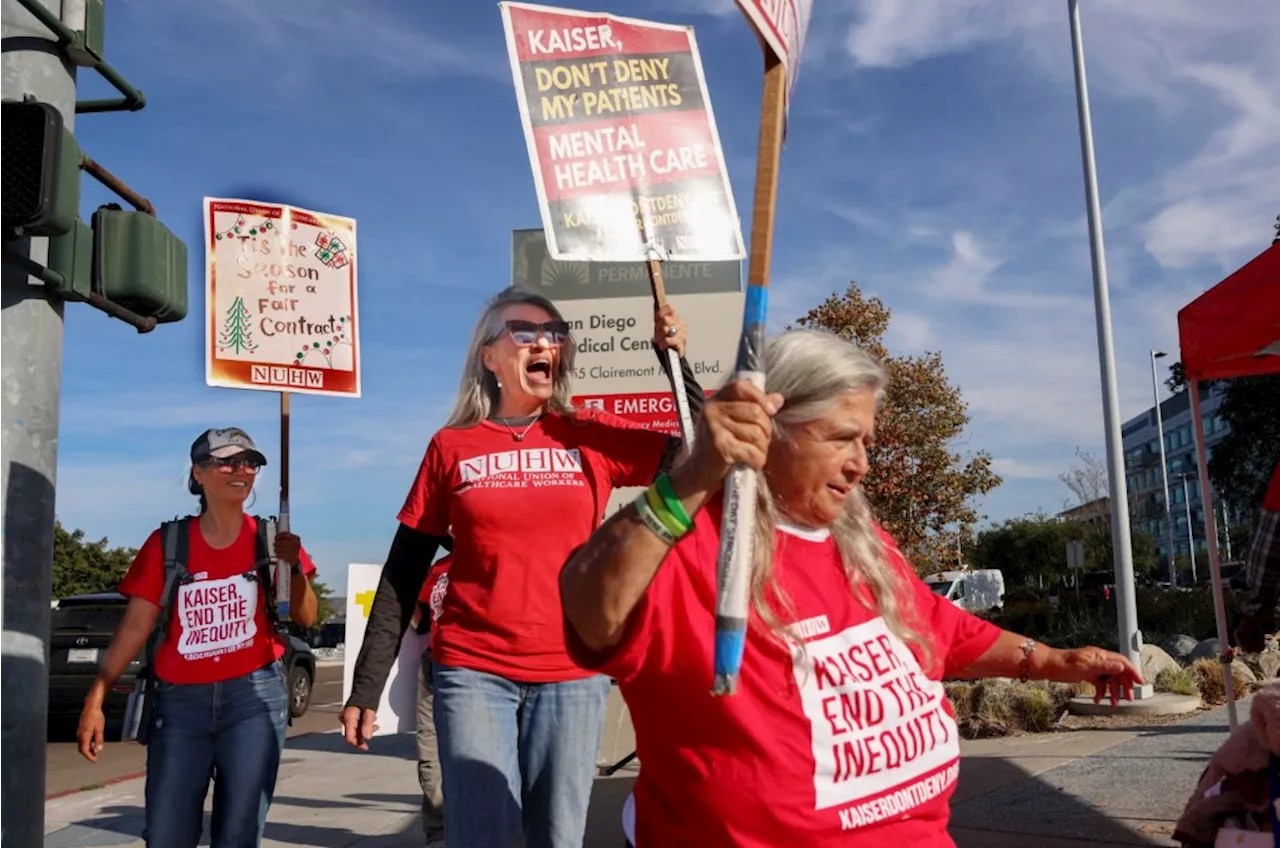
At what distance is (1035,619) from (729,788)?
1641 cm

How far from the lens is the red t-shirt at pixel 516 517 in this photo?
3148 millimetres

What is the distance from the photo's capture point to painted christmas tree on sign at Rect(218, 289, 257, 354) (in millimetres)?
5191

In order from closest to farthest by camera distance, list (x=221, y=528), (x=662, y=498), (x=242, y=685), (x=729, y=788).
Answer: (x=662, y=498)
(x=729, y=788)
(x=242, y=685)
(x=221, y=528)

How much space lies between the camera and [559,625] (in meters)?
3.21

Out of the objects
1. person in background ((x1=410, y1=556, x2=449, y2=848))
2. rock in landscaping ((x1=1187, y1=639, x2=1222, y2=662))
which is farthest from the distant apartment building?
person in background ((x1=410, y1=556, x2=449, y2=848))

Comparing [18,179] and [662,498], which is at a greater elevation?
[18,179]

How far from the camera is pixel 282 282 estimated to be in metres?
5.31

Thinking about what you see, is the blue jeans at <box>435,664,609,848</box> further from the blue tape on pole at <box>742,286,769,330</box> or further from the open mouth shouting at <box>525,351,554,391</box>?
the blue tape on pole at <box>742,286,769,330</box>

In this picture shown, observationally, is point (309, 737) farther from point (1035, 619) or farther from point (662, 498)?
point (662, 498)

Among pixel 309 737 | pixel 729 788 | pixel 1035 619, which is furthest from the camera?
pixel 1035 619

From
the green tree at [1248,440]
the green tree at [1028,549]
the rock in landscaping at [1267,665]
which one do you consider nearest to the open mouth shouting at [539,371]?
the rock in landscaping at [1267,665]

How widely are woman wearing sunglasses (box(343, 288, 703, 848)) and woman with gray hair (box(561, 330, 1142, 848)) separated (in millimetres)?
885

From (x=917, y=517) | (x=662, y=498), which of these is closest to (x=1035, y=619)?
(x=917, y=517)

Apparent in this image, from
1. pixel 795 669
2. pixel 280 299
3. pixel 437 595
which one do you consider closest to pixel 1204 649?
pixel 437 595
